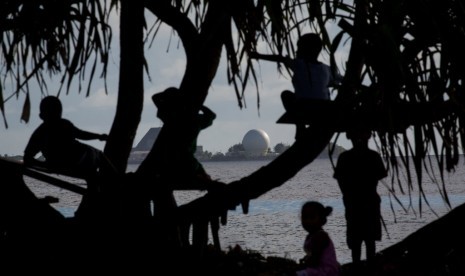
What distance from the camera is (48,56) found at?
14.8 ft

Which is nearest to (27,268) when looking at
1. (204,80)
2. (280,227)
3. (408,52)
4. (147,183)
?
(147,183)

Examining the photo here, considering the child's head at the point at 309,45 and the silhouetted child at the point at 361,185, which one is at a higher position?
the child's head at the point at 309,45

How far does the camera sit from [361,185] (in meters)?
5.25

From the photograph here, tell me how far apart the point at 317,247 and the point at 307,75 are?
1.09m

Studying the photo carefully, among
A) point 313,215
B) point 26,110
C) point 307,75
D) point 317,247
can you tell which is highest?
point 307,75

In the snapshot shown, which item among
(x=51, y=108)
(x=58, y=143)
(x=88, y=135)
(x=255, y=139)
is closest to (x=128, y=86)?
(x=88, y=135)

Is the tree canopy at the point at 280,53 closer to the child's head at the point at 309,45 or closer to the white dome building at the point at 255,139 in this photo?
the child's head at the point at 309,45

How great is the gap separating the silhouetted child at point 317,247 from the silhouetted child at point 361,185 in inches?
43.0

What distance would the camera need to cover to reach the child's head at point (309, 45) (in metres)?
4.67

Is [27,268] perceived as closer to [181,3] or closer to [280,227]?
[181,3]

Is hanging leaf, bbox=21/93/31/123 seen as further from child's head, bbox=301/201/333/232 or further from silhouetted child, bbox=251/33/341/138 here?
child's head, bbox=301/201/333/232

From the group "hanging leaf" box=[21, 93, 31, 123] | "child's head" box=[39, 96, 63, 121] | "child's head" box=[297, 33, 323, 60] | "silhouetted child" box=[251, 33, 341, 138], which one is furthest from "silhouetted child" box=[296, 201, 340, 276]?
"hanging leaf" box=[21, 93, 31, 123]

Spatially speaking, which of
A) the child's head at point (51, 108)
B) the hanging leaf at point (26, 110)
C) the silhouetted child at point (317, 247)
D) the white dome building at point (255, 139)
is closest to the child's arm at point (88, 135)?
the child's head at point (51, 108)

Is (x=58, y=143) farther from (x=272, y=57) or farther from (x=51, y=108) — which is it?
(x=272, y=57)
